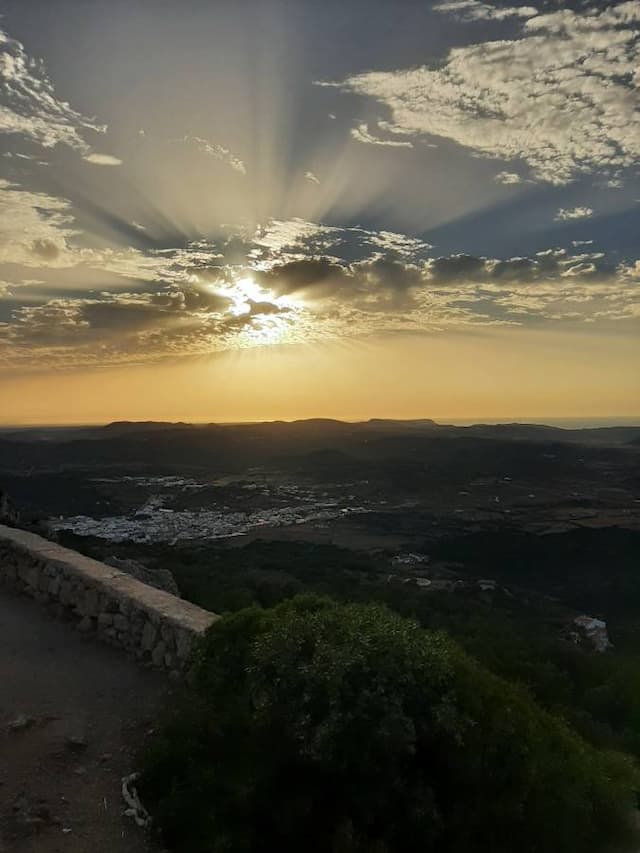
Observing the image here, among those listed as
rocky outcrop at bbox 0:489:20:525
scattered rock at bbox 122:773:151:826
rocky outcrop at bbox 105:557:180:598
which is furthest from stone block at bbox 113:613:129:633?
rocky outcrop at bbox 0:489:20:525

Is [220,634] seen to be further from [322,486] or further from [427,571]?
[322,486]

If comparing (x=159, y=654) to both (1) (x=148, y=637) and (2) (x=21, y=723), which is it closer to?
(1) (x=148, y=637)

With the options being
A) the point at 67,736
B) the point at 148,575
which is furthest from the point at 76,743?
the point at 148,575

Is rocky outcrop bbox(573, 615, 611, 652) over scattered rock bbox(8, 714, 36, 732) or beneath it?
beneath

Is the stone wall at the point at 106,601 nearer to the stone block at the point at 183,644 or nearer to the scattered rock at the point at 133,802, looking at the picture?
the stone block at the point at 183,644

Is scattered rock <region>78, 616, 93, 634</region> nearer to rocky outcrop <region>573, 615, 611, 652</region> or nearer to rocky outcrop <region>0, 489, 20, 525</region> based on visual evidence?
rocky outcrop <region>0, 489, 20, 525</region>

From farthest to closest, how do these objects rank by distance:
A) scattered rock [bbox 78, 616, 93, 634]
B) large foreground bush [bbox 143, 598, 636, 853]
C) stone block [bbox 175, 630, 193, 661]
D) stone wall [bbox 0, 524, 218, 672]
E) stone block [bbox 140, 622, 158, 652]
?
1. scattered rock [bbox 78, 616, 93, 634]
2. stone block [bbox 140, 622, 158, 652]
3. stone wall [bbox 0, 524, 218, 672]
4. stone block [bbox 175, 630, 193, 661]
5. large foreground bush [bbox 143, 598, 636, 853]
